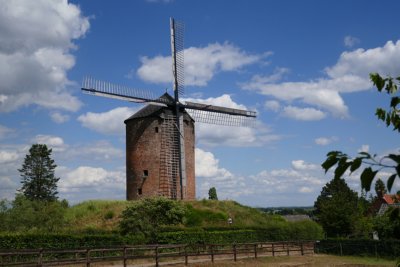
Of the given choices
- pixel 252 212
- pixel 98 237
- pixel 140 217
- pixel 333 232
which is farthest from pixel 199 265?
pixel 333 232

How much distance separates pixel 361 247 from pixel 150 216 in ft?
49.9

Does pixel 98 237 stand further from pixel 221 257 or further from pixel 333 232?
pixel 333 232

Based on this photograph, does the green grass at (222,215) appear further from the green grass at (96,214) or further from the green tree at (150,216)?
the green grass at (96,214)

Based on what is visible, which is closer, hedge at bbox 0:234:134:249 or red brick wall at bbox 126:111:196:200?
hedge at bbox 0:234:134:249

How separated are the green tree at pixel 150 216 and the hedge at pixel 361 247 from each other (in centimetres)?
1099

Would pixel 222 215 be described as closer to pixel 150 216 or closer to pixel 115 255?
pixel 150 216

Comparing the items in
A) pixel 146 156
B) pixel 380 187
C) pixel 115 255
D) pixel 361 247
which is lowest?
pixel 361 247

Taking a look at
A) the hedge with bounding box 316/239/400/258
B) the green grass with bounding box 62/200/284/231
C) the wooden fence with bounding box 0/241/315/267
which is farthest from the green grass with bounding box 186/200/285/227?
the hedge with bounding box 316/239/400/258

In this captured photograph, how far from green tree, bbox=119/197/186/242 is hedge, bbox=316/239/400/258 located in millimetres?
10989

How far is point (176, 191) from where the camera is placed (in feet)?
127

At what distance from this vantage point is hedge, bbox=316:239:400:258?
3315 cm

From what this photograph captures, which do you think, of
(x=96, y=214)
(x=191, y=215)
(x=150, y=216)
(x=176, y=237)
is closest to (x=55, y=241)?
(x=176, y=237)

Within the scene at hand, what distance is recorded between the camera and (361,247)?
34.6m

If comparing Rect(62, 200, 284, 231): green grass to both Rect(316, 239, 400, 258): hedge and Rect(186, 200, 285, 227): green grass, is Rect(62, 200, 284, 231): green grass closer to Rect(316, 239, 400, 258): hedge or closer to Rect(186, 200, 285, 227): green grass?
Rect(186, 200, 285, 227): green grass
